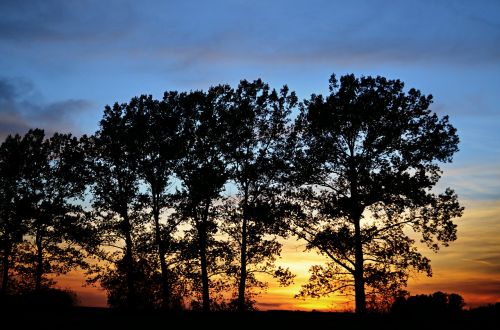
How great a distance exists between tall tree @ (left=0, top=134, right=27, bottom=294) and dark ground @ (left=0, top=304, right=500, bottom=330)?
73.1ft

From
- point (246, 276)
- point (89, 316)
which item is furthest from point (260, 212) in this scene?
point (89, 316)

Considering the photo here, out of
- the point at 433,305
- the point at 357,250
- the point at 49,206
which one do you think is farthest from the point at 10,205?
the point at 433,305

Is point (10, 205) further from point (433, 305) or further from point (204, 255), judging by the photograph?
point (433, 305)

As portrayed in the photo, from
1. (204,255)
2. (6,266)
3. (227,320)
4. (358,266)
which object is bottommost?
(227,320)

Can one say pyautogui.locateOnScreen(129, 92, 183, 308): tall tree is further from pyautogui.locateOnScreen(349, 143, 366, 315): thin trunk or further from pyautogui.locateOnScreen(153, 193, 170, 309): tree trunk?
pyautogui.locateOnScreen(349, 143, 366, 315): thin trunk

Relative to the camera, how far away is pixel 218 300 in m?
32.8

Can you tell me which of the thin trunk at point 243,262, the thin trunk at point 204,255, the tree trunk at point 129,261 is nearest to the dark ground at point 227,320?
the thin trunk at point 243,262

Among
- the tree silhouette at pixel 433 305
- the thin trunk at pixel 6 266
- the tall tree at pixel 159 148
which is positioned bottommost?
the tree silhouette at pixel 433 305

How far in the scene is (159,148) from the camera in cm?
3525

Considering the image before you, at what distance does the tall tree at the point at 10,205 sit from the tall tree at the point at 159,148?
42.4 feet

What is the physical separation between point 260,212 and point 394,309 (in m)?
10.6

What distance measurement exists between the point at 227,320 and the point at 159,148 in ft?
62.1

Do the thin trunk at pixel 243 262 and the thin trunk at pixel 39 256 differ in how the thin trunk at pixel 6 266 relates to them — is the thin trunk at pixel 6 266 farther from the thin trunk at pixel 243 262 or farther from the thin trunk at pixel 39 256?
the thin trunk at pixel 243 262

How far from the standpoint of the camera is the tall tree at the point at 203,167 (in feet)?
107
